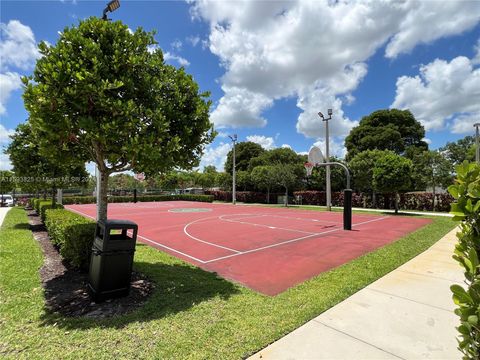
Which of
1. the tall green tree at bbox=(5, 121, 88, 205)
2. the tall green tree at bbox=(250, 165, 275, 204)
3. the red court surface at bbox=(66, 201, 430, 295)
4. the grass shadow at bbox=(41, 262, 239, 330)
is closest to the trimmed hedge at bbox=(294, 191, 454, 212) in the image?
the tall green tree at bbox=(250, 165, 275, 204)

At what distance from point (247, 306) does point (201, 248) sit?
5091 mm

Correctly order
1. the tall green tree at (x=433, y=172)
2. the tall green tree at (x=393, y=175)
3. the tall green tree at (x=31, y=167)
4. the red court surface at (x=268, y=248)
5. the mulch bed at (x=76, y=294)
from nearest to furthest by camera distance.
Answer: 1. the mulch bed at (x=76, y=294)
2. the red court surface at (x=268, y=248)
3. the tall green tree at (x=31, y=167)
4. the tall green tree at (x=393, y=175)
5. the tall green tree at (x=433, y=172)

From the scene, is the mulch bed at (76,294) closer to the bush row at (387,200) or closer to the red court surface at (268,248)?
the red court surface at (268,248)

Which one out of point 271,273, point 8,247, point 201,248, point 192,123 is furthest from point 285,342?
point 8,247

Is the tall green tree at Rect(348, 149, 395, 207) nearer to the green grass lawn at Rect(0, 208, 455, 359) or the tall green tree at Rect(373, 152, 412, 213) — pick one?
the tall green tree at Rect(373, 152, 412, 213)

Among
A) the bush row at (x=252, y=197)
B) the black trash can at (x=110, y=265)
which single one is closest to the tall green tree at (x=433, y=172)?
the bush row at (x=252, y=197)

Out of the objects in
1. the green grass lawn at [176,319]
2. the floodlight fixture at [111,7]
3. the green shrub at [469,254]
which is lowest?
the green grass lawn at [176,319]

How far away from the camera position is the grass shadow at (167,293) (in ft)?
13.5

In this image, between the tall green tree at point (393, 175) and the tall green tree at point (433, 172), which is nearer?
the tall green tree at point (393, 175)

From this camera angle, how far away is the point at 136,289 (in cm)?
544

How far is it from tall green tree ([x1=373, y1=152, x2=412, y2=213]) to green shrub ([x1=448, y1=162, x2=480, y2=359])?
20628 millimetres

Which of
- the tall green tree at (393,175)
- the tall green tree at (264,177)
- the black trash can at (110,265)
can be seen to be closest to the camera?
the black trash can at (110,265)

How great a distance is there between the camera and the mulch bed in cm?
452

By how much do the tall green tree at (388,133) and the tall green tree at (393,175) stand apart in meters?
20.5
